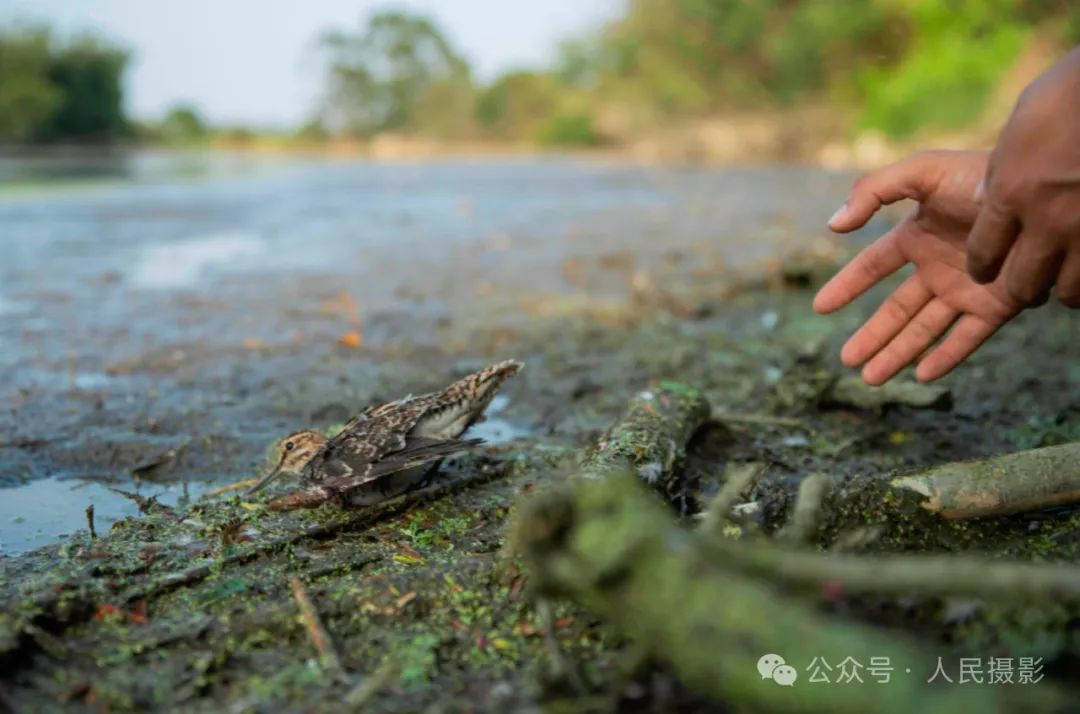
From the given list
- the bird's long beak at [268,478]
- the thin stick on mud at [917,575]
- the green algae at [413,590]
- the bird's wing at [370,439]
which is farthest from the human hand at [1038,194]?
the bird's long beak at [268,478]

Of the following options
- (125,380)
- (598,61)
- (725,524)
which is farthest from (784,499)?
(598,61)

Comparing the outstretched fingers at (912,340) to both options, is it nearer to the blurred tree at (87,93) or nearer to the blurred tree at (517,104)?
the blurred tree at (87,93)

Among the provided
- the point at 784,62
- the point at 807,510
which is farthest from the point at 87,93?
the point at 807,510

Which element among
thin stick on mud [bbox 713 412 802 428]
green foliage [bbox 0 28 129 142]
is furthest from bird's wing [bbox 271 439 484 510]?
green foliage [bbox 0 28 129 142]

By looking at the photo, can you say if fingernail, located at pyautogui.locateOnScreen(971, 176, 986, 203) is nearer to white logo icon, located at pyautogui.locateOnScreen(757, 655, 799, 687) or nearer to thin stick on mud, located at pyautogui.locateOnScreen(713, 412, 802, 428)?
thin stick on mud, located at pyautogui.locateOnScreen(713, 412, 802, 428)

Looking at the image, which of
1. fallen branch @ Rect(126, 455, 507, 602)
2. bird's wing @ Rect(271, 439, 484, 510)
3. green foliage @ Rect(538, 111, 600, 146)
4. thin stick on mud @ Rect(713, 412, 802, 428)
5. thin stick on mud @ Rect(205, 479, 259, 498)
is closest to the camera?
fallen branch @ Rect(126, 455, 507, 602)

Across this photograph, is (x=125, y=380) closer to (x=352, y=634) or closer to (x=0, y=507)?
(x=0, y=507)
